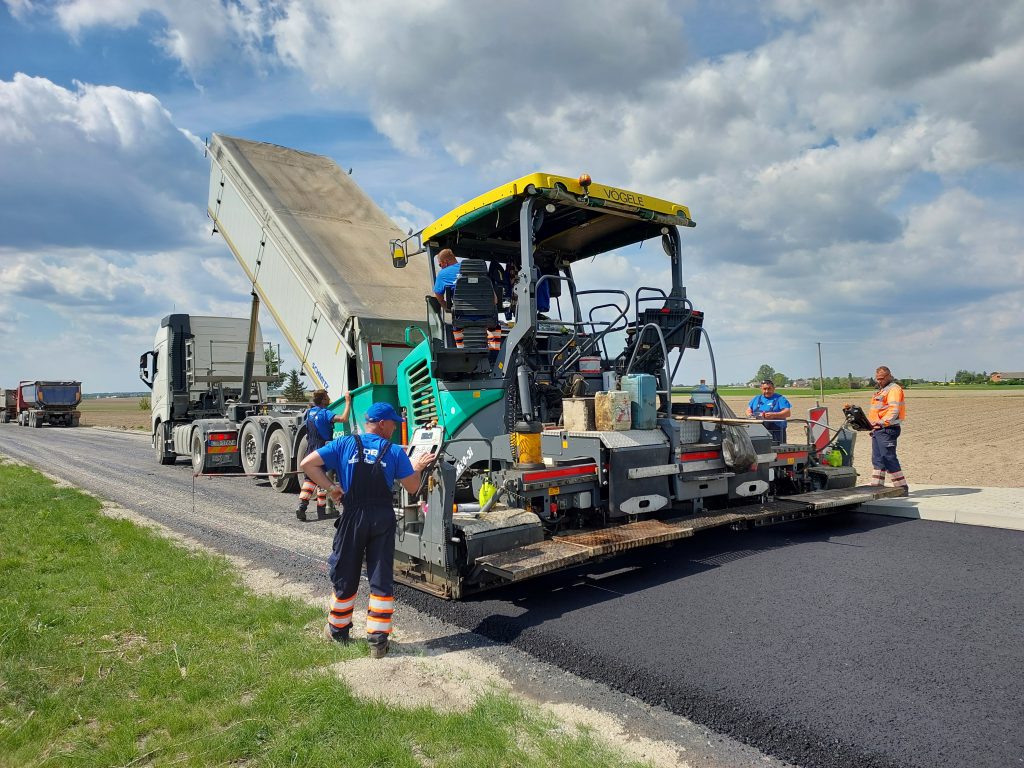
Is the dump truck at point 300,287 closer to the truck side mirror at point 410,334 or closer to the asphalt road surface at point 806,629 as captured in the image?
the truck side mirror at point 410,334

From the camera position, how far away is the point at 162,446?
14172 mm

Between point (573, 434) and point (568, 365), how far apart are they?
80 cm

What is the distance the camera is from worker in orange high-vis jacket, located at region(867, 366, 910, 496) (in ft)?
25.3

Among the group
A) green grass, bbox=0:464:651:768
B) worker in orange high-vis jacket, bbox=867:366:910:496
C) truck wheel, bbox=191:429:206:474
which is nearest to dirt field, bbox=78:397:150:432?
truck wheel, bbox=191:429:206:474

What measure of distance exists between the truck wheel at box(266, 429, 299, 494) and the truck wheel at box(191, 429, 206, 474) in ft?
5.75

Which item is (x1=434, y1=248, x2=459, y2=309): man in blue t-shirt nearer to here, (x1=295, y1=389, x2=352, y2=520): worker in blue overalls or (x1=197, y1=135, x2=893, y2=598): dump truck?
(x1=197, y1=135, x2=893, y2=598): dump truck

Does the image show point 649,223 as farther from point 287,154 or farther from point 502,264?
point 287,154

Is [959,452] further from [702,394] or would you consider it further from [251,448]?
[251,448]

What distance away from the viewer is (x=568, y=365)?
5.79m

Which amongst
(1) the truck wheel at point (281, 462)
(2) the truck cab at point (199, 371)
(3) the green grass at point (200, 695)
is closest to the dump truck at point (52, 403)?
(2) the truck cab at point (199, 371)

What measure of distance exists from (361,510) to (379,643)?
71cm

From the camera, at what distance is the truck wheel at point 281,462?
9.70 metres

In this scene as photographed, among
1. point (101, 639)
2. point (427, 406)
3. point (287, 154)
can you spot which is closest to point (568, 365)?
point (427, 406)

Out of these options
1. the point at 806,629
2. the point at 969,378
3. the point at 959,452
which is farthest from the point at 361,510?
the point at 969,378
